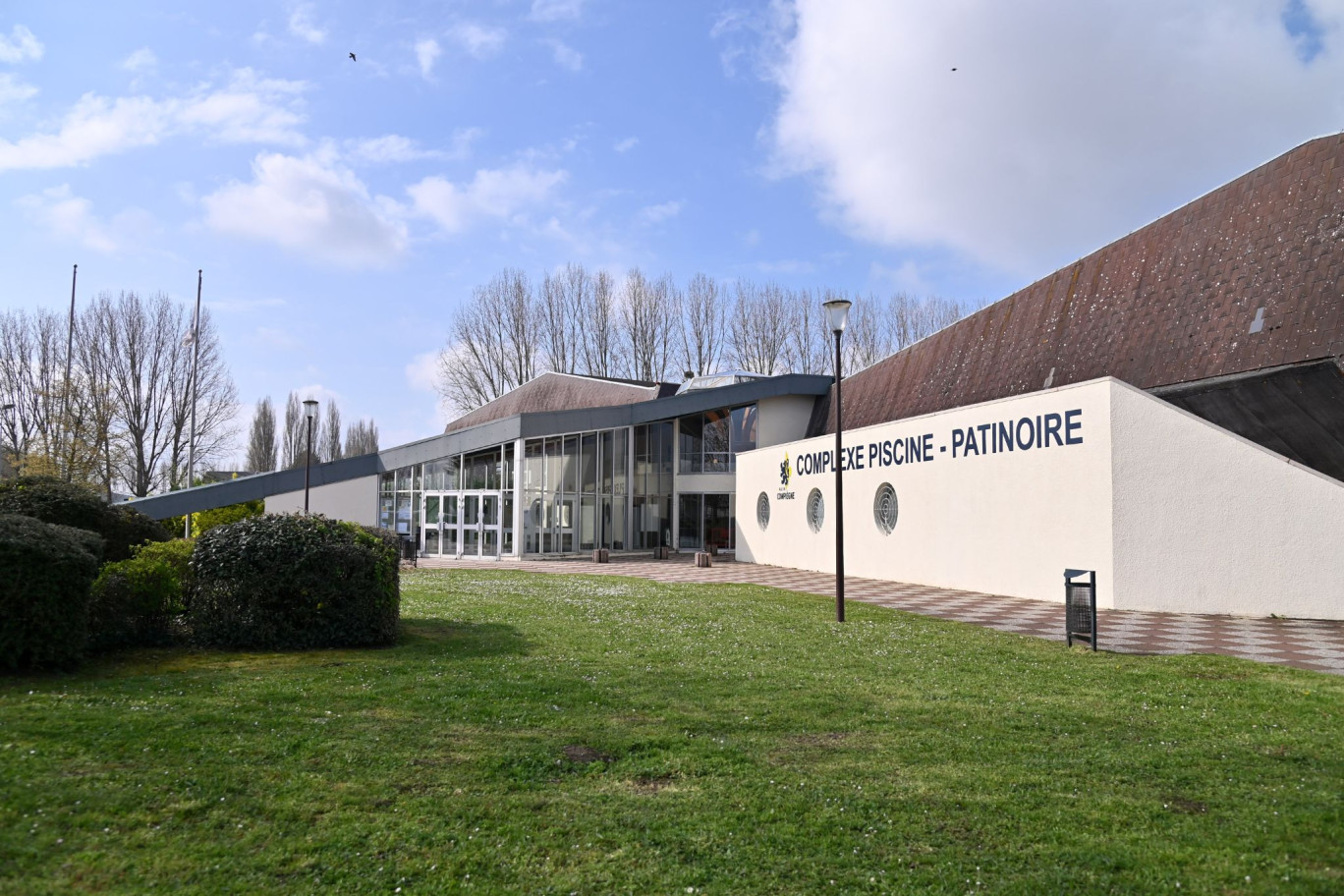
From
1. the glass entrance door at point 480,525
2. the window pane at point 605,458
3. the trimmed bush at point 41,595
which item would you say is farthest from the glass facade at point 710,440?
the trimmed bush at point 41,595

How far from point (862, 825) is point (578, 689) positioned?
3540 millimetres

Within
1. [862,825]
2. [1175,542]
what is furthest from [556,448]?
[862,825]

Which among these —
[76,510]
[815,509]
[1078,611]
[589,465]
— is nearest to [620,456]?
[589,465]

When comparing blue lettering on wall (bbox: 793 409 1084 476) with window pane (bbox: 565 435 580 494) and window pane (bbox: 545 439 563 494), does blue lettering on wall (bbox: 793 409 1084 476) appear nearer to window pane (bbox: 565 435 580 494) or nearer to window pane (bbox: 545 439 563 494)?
window pane (bbox: 565 435 580 494)

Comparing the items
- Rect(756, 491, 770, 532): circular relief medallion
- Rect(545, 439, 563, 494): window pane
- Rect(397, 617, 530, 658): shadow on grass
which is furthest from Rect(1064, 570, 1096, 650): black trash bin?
Rect(545, 439, 563, 494): window pane

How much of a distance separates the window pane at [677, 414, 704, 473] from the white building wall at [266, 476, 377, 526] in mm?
12166

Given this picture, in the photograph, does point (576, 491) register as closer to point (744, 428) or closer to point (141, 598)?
point (744, 428)

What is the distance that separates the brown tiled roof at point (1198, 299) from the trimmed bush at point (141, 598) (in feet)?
54.8

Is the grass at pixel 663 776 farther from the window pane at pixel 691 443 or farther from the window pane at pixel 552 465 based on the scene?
the window pane at pixel 691 443

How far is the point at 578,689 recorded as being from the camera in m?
7.66

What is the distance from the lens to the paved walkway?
1030 cm

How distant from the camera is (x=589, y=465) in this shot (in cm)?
3222

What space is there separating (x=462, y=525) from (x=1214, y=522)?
23447 millimetres

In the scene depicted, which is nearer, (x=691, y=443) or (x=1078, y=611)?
(x=1078, y=611)
